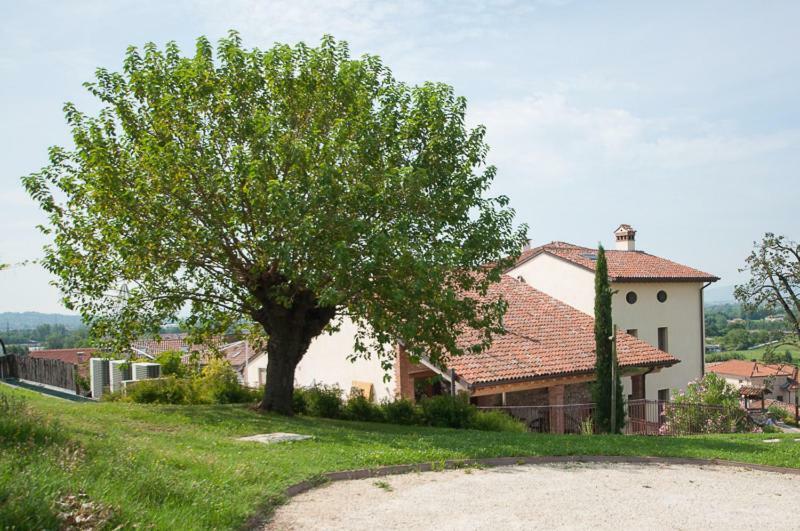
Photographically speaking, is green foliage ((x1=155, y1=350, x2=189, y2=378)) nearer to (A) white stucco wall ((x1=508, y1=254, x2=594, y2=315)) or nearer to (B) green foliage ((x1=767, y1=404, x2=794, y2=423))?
(A) white stucco wall ((x1=508, y1=254, x2=594, y2=315))

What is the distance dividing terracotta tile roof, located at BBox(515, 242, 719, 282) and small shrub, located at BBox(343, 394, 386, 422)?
53.3 ft

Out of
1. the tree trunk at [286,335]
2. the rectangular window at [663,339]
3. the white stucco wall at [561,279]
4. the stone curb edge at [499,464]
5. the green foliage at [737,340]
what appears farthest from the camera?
the green foliage at [737,340]

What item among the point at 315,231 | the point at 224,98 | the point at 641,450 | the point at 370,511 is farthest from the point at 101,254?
the point at 641,450

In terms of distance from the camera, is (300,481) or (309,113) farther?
(309,113)

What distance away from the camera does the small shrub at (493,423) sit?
1789cm

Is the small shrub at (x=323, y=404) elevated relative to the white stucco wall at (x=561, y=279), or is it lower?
lower

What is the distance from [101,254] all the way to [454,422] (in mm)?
9725

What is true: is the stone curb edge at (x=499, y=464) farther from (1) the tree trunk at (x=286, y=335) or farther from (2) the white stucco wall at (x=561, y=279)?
(2) the white stucco wall at (x=561, y=279)

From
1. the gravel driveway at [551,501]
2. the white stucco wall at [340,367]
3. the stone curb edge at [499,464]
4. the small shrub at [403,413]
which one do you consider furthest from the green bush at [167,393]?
the gravel driveway at [551,501]

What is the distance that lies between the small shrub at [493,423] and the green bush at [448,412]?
0.45 ft

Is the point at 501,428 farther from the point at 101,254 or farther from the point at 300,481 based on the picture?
the point at 101,254

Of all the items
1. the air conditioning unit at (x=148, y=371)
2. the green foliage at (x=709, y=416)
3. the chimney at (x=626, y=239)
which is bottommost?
the green foliage at (x=709, y=416)

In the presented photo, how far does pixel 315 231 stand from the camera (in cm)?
1366

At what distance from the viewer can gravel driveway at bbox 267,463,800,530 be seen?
796 centimetres
